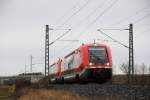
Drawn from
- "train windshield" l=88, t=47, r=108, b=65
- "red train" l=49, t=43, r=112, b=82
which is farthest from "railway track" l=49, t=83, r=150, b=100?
"train windshield" l=88, t=47, r=108, b=65

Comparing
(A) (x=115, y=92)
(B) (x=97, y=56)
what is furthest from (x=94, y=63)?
(A) (x=115, y=92)

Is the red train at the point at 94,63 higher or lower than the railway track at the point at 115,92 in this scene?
higher

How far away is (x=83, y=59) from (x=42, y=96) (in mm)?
3702

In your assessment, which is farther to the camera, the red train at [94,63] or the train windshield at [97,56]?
the train windshield at [97,56]

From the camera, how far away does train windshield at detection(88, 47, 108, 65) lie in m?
32.2

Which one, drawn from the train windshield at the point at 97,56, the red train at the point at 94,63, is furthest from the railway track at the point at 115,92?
the train windshield at the point at 97,56

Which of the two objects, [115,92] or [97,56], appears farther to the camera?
[97,56]

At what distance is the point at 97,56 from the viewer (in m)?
32.5

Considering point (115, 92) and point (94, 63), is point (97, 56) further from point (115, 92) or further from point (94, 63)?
point (115, 92)

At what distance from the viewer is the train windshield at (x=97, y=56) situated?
105 feet

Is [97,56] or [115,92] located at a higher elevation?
[97,56]

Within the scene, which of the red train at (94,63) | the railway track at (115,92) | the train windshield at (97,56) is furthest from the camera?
the train windshield at (97,56)

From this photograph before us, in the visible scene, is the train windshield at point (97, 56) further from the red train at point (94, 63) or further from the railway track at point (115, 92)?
the railway track at point (115, 92)

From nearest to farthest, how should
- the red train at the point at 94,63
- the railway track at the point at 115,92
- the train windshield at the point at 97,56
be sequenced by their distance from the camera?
the railway track at the point at 115,92, the red train at the point at 94,63, the train windshield at the point at 97,56
